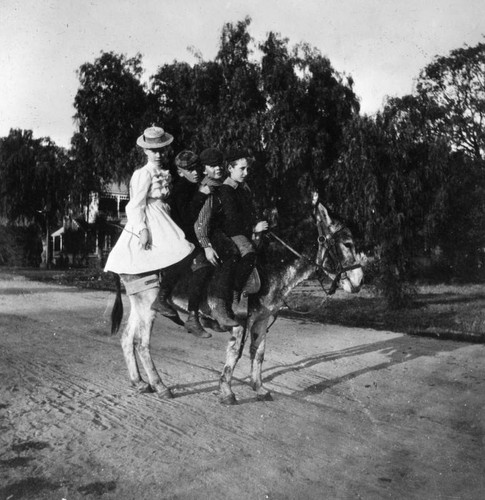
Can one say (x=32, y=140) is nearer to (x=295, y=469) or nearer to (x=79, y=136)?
(x=79, y=136)

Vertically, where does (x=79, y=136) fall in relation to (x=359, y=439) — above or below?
above

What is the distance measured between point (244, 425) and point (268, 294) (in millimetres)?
1762

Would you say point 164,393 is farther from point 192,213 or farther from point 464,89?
point 464,89

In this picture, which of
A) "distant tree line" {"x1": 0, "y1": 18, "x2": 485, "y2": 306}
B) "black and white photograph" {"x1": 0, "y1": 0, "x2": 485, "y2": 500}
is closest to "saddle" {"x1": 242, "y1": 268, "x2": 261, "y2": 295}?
"black and white photograph" {"x1": 0, "y1": 0, "x2": 485, "y2": 500}

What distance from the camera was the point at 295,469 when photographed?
431 cm

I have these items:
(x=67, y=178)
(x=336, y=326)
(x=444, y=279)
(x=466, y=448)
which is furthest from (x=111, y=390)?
(x=67, y=178)

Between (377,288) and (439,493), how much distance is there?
11.9 metres

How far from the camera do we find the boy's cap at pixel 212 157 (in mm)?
6340

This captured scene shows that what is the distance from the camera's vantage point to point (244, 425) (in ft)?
17.5

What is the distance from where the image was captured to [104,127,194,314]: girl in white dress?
6.27 m

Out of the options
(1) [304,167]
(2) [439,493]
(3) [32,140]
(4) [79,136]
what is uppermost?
(3) [32,140]

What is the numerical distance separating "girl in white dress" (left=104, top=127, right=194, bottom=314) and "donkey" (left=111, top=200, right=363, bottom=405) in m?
0.25

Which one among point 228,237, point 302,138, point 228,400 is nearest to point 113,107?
point 302,138

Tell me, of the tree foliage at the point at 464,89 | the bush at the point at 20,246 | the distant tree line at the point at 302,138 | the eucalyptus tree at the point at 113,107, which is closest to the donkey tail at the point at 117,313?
the distant tree line at the point at 302,138
